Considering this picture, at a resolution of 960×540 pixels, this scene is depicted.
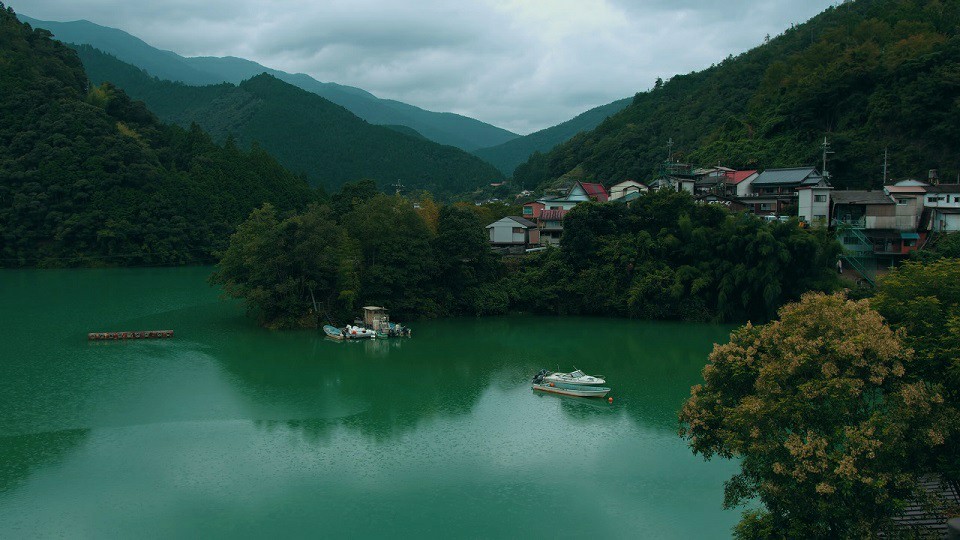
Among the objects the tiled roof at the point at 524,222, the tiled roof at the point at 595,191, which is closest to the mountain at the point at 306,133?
the tiled roof at the point at 595,191

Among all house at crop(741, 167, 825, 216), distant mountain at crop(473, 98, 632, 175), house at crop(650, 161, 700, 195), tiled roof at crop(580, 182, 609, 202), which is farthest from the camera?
distant mountain at crop(473, 98, 632, 175)

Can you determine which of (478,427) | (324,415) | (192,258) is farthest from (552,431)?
(192,258)

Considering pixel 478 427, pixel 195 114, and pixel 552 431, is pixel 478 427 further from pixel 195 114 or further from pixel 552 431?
pixel 195 114

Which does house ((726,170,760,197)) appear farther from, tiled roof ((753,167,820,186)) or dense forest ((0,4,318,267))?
dense forest ((0,4,318,267))

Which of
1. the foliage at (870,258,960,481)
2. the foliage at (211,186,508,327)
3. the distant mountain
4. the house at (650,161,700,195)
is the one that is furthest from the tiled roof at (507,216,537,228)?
the distant mountain

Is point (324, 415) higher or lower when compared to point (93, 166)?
lower

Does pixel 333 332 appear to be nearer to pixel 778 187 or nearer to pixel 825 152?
pixel 778 187

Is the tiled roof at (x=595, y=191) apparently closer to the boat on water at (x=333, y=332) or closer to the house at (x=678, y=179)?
the house at (x=678, y=179)
